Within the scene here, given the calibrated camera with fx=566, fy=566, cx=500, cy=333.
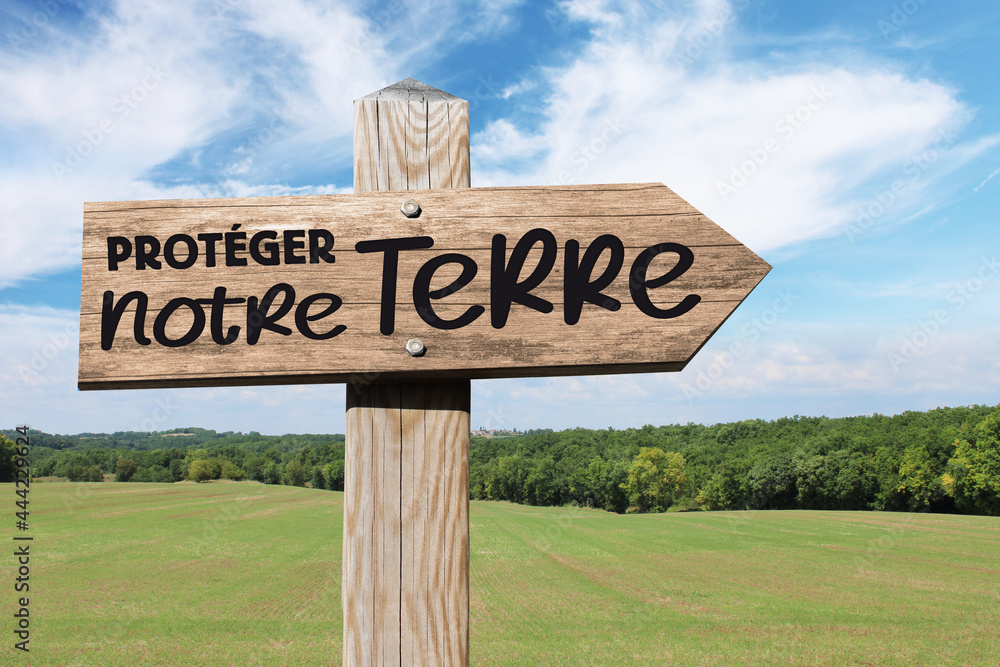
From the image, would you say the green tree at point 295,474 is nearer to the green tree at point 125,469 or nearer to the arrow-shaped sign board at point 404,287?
the green tree at point 125,469

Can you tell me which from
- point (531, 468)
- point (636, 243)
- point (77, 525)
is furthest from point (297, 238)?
point (531, 468)

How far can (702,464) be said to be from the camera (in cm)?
8938

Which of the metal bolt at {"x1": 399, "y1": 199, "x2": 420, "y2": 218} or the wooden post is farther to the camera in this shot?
the metal bolt at {"x1": 399, "y1": 199, "x2": 420, "y2": 218}

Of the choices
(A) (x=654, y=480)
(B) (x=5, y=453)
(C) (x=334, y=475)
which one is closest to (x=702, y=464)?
(A) (x=654, y=480)

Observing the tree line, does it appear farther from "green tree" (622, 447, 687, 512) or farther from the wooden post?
the wooden post

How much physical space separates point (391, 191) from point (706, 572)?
33.0 meters

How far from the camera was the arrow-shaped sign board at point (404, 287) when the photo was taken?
5.99 feet

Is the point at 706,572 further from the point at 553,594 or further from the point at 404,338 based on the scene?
the point at 404,338

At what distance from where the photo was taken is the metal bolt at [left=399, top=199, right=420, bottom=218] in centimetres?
190

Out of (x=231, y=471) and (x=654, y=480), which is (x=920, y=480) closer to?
(x=654, y=480)

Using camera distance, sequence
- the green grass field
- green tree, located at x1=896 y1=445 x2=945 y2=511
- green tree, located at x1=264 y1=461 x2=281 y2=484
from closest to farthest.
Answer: the green grass field < green tree, located at x1=896 y1=445 x2=945 y2=511 < green tree, located at x1=264 y1=461 x2=281 y2=484

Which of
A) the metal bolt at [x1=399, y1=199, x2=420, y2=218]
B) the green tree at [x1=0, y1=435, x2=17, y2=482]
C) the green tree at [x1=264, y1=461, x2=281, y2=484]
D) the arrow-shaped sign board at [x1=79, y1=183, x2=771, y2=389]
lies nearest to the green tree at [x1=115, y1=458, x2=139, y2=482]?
the green tree at [x1=264, y1=461, x2=281, y2=484]

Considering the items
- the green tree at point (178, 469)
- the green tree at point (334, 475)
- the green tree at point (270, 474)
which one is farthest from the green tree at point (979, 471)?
the green tree at point (178, 469)

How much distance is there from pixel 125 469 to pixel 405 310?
109 meters
